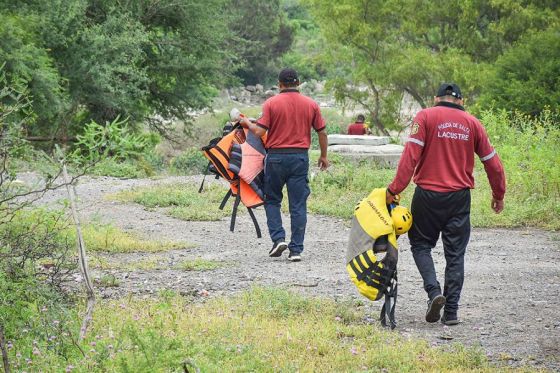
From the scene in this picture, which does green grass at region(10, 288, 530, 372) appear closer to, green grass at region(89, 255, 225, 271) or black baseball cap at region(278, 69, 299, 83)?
green grass at region(89, 255, 225, 271)

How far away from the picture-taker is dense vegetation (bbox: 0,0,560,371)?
6.07m

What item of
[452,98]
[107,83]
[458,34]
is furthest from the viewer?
[458,34]

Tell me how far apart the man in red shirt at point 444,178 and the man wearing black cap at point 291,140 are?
260cm

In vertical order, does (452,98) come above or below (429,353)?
above

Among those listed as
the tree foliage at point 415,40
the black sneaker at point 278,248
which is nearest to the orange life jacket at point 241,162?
the black sneaker at point 278,248

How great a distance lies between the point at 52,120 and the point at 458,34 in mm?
14551

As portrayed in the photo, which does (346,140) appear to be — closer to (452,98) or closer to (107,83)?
(107,83)

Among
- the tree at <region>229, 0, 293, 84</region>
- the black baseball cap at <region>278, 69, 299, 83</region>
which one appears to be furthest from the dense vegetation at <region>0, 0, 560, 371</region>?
the black baseball cap at <region>278, 69, 299, 83</region>

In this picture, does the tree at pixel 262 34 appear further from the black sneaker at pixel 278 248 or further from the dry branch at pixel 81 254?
the dry branch at pixel 81 254

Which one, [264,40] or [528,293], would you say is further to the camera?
[264,40]

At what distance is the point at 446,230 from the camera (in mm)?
7422

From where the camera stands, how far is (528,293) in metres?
8.60

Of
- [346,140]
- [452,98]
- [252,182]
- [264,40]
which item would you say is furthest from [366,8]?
[452,98]

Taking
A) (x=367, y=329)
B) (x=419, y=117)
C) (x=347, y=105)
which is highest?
(x=419, y=117)
